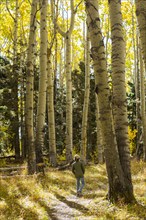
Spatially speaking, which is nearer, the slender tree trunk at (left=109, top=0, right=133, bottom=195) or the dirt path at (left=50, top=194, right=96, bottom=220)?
the dirt path at (left=50, top=194, right=96, bottom=220)

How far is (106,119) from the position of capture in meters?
6.25

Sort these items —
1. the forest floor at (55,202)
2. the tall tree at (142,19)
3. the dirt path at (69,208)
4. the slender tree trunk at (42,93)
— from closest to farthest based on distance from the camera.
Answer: the tall tree at (142,19) < the forest floor at (55,202) < the dirt path at (69,208) < the slender tree trunk at (42,93)

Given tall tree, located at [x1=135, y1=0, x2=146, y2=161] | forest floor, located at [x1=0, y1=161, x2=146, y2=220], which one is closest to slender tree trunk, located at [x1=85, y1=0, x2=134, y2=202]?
forest floor, located at [x1=0, y1=161, x2=146, y2=220]

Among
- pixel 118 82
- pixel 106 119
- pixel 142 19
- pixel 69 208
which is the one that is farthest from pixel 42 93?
pixel 142 19

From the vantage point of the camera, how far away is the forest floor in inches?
217

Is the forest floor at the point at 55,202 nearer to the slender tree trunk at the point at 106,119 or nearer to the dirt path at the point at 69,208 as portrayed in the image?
the dirt path at the point at 69,208

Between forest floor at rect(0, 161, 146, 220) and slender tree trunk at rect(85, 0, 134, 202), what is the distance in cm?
35

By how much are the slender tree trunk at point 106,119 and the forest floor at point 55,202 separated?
349 mm

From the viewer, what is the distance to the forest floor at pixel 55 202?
5.52m

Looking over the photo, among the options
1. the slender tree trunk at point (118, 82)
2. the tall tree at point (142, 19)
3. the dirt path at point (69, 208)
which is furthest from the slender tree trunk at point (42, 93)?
the tall tree at point (142, 19)

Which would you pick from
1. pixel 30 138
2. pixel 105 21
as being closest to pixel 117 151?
pixel 30 138

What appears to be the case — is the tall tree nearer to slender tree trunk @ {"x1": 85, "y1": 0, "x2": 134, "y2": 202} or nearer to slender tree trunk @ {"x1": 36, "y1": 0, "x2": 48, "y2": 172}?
slender tree trunk @ {"x1": 85, "y1": 0, "x2": 134, "y2": 202}

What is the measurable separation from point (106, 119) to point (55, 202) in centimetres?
254

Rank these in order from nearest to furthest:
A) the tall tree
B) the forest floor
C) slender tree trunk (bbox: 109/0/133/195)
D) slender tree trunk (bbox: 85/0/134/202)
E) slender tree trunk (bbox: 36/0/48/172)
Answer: the tall tree
the forest floor
slender tree trunk (bbox: 85/0/134/202)
slender tree trunk (bbox: 109/0/133/195)
slender tree trunk (bbox: 36/0/48/172)
